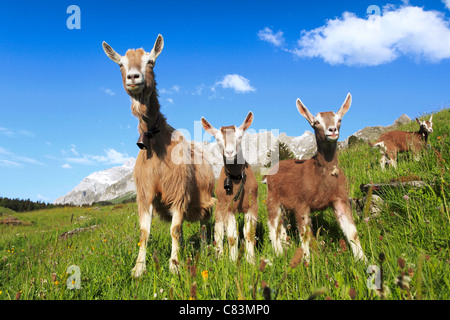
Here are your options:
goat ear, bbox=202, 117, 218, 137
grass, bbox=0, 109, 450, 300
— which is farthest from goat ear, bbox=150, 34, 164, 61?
grass, bbox=0, 109, 450, 300

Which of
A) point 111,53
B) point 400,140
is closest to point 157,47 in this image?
point 111,53

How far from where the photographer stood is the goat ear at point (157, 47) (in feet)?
16.0

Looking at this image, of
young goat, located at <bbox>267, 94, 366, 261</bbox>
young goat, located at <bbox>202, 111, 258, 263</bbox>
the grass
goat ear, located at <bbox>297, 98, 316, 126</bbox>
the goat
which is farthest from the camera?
young goat, located at <bbox>202, 111, 258, 263</bbox>

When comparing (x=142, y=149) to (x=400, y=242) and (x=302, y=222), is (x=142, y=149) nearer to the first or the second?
(x=302, y=222)

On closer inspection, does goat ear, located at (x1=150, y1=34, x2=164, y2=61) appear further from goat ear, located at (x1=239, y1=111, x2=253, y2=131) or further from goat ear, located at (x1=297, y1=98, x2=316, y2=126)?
goat ear, located at (x1=297, y1=98, x2=316, y2=126)

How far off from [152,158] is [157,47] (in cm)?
187

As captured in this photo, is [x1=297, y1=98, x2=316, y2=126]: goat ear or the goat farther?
[x1=297, y1=98, x2=316, y2=126]: goat ear

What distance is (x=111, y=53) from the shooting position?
16.1 ft

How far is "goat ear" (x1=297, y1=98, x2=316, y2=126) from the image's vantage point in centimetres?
504

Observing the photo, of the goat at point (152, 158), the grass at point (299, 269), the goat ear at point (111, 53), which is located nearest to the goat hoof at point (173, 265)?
the goat at point (152, 158)

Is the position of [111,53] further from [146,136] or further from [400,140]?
→ [400,140]

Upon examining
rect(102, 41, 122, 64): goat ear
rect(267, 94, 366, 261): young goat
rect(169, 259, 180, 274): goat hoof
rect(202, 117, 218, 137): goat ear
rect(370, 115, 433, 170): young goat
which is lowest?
rect(169, 259, 180, 274): goat hoof

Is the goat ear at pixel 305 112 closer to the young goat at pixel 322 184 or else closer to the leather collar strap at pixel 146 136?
the young goat at pixel 322 184

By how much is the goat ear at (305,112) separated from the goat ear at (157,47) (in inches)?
99.1
